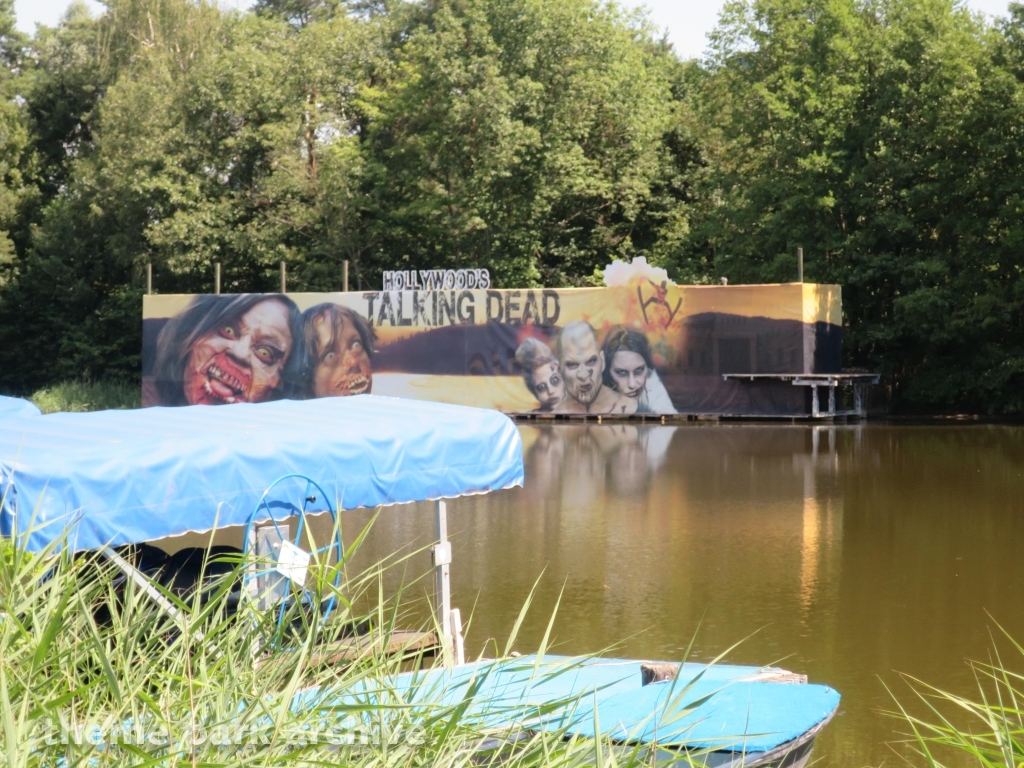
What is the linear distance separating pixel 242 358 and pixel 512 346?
28.1ft

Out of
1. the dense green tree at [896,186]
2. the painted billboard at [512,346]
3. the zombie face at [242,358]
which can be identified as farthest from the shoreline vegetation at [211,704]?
the zombie face at [242,358]

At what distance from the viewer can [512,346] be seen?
111ft

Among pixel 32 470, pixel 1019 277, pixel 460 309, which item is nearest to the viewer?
pixel 32 470

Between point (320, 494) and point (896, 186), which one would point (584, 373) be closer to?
point (896, 186)

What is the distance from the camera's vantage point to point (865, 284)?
35.2 m

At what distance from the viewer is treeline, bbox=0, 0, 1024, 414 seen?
33.8 metres

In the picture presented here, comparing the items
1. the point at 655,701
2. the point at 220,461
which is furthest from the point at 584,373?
the point at 655,701

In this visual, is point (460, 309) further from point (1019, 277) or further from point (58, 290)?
point (58, 290)

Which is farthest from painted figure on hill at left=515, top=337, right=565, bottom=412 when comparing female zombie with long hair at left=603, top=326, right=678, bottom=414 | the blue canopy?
the blue canopy

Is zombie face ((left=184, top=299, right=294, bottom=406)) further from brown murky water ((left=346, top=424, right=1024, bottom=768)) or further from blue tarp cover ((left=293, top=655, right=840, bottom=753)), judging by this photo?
blue tarp cover ((left=293, top=655, right=840, bottom=753))

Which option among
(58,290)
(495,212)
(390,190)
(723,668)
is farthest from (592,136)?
(723,668)

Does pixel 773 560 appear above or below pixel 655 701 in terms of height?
below

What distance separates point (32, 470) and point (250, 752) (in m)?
3.24

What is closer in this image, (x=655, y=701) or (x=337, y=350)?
(x=655, y=701)
